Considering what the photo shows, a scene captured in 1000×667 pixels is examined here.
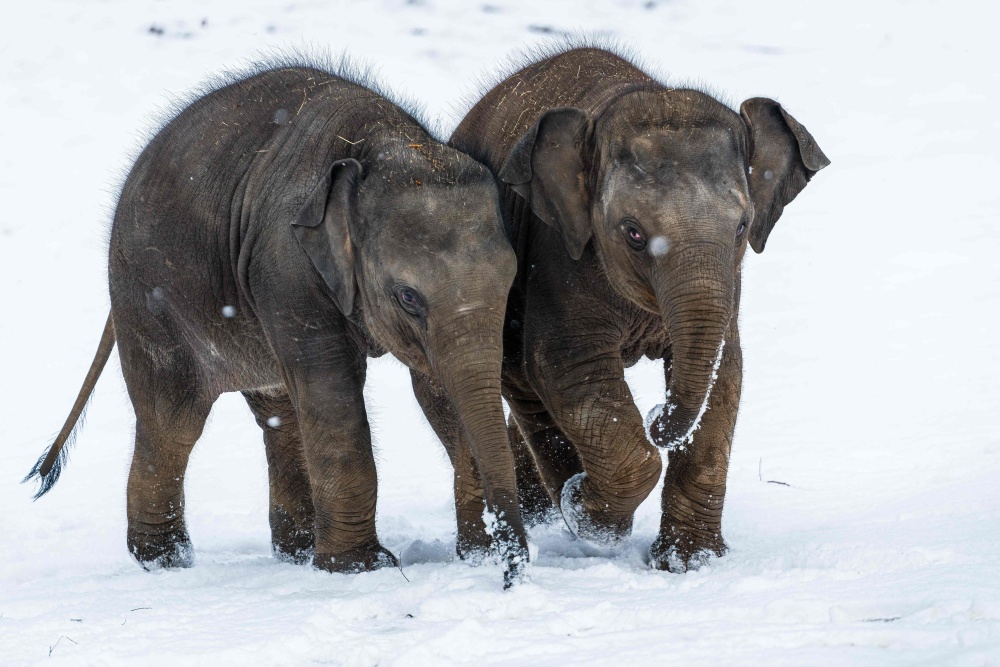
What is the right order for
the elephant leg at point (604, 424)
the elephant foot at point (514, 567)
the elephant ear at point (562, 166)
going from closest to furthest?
1. the elephant foot at point (514, 567)
2. the elephant ear at point (562, 166)
3. the elephant leg at point (604, 424)

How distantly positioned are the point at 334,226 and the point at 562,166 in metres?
0.83

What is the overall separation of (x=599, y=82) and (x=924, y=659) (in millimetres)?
2947

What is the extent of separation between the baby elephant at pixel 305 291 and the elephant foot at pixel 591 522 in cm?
61

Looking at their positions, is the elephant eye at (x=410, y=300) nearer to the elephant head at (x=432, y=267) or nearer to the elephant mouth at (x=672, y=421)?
the elephant head at (x=432, y=267)

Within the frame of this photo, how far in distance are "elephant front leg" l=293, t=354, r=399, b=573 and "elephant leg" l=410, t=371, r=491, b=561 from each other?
15.5 inches

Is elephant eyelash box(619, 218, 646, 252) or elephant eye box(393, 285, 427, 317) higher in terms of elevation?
elephant eyelash box(619, 218, 646, 252)

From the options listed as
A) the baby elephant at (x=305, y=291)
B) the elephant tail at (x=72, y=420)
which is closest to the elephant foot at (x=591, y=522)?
the baby elephant at (x=305, y=291)

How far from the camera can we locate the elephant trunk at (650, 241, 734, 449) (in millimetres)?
4637

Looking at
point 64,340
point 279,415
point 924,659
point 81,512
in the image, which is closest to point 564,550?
point 279,415

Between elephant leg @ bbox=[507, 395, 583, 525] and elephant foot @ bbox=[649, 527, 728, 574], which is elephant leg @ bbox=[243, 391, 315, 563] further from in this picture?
elephant foot @ bbox=[649, 527, 728, 574]

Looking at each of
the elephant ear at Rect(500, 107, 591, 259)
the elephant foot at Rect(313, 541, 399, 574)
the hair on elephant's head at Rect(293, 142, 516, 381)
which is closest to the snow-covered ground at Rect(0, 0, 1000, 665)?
the elephant foot at Rect(313, 541, 399, 574)

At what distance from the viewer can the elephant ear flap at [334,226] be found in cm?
494

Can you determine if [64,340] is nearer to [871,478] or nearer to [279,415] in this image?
[279,415]

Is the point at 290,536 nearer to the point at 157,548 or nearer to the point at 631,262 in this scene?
the point at 157,548
